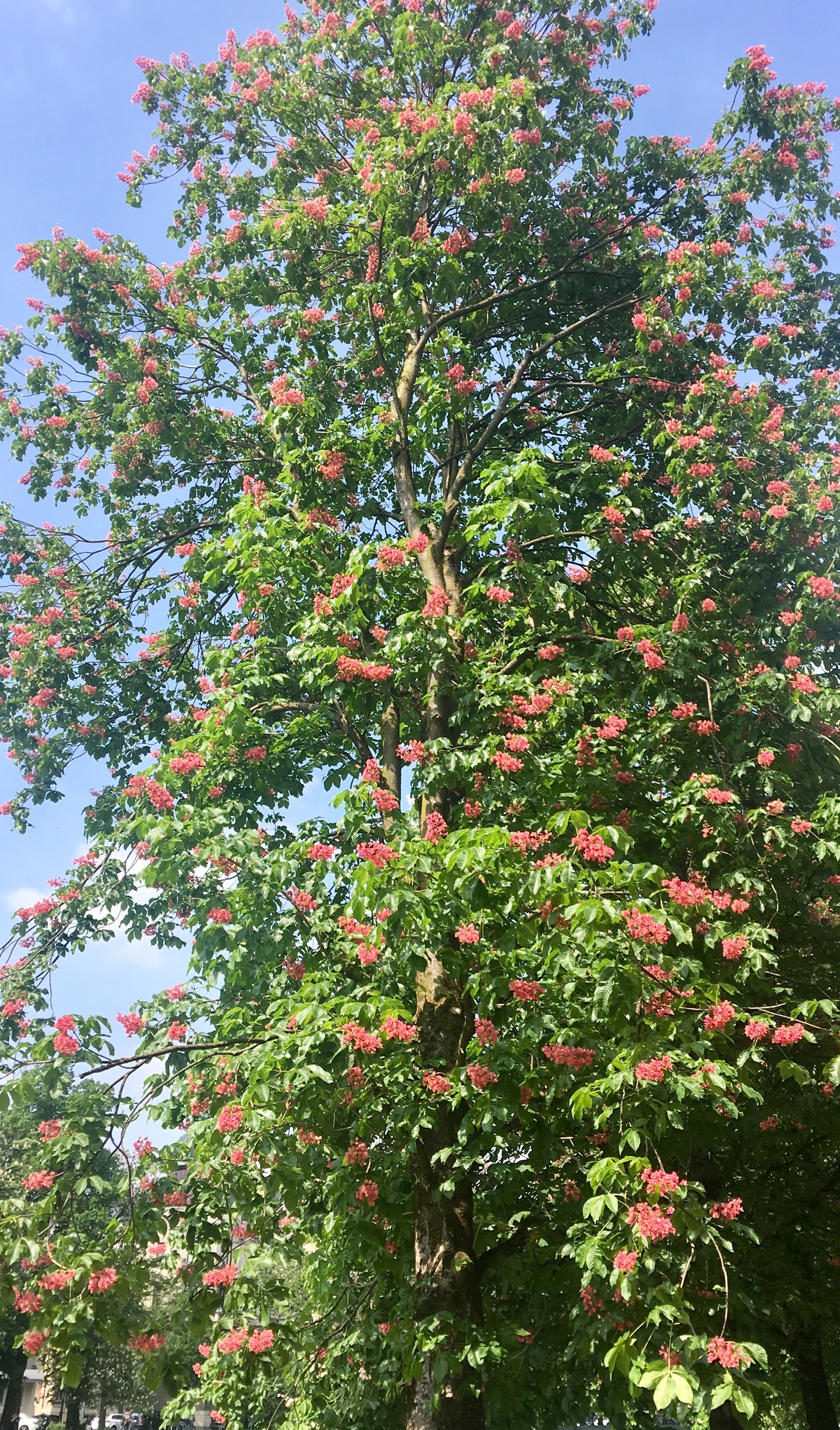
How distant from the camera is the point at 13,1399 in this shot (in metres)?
44.7

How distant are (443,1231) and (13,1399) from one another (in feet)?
159

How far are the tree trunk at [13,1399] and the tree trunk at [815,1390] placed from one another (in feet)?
125

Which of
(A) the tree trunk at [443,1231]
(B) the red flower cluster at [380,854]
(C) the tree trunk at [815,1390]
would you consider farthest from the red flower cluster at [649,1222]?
(C) the tree trunk at [815,1390]

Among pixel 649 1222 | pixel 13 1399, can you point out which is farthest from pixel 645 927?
pixel 13 1399

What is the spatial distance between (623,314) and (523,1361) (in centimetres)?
1202

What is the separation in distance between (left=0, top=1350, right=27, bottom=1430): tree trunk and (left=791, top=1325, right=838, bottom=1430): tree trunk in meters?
38.1

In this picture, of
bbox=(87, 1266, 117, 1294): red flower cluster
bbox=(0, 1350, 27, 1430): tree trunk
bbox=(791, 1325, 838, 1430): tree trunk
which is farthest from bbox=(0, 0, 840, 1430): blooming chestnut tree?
bbox=(0, 1350, 27, 1430): tree trunk

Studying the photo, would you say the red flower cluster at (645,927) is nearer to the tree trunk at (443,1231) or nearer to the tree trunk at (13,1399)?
the tree trunk at (443,1231)

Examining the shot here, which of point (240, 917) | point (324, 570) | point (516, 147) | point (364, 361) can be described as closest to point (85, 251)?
point (364, 361)

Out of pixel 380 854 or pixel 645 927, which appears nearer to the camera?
pixel 645 927

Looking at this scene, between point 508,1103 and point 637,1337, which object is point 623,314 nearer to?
point 508,1103

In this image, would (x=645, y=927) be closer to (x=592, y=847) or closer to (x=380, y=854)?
(x=592, y=847)

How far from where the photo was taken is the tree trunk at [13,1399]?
4188 centimetres

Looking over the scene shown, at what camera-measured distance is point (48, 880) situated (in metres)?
12.7
